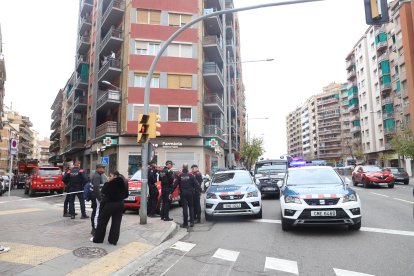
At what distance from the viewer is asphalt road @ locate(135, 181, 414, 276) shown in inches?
211

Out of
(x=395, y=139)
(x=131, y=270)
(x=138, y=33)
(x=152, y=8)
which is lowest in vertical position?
(x=131, y=270)

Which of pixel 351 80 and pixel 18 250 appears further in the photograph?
pixel 351 80

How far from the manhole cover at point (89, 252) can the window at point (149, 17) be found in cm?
2793

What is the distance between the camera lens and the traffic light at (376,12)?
7754mm

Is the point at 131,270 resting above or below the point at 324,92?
below

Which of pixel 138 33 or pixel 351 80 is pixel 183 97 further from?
pixel 351 80

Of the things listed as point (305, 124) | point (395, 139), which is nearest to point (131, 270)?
point (395, 139)

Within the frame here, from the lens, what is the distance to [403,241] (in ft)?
22.7

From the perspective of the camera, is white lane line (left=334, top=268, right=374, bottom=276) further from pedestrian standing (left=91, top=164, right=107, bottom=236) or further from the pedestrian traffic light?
the pedestrian traffic light

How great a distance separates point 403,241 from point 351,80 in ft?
264

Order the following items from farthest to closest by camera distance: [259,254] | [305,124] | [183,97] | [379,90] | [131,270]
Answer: [305,124]
[379,90]
[183,97]
[259,254]
[131,270]

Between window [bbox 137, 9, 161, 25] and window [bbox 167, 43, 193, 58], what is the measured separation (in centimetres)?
269

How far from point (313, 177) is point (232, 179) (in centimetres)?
310

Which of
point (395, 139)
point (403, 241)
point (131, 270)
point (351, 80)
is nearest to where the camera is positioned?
point (131, 270)
